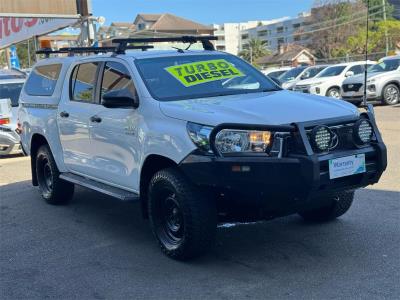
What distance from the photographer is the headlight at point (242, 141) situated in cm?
432

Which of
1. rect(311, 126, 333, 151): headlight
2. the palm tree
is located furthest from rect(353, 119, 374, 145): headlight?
the palm tree

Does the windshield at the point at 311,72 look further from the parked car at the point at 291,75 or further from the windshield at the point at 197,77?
the windshield at the point at 197,77

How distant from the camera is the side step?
17.9 ft

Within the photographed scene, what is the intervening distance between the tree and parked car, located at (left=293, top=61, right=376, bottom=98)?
47.8 meters

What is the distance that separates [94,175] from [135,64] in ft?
4.57

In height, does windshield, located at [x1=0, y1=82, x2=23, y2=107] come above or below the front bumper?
above

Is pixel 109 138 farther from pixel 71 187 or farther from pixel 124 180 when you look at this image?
pixel 71 187


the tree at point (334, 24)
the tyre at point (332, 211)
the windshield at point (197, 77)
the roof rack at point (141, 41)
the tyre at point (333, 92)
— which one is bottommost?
the tyre at point (332, 211)

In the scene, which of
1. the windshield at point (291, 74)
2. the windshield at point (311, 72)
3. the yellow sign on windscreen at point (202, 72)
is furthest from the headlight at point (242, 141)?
the windshield at point (291, 74)

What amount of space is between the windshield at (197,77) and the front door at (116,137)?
25cm

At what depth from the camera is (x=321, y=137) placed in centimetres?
436

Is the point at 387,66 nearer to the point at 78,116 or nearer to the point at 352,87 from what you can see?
the point at 352,87

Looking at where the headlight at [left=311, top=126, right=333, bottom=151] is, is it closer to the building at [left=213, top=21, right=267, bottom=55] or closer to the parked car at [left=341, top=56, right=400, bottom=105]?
the parked car at [left=341, top=56, right=400, bottom=105]

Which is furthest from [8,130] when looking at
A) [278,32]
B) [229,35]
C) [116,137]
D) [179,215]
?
[229,35]
